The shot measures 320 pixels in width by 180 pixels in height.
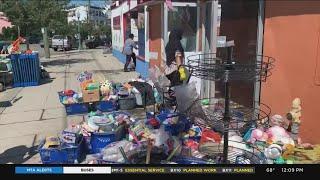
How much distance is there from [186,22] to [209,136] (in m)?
2.32

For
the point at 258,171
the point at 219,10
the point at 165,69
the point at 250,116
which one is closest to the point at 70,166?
the point at 258,171

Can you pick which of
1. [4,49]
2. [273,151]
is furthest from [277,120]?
[4,49]

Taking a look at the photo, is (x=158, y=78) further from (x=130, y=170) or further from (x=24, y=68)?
(x=130, y=170)

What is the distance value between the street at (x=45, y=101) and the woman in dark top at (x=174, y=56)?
0.42 metres

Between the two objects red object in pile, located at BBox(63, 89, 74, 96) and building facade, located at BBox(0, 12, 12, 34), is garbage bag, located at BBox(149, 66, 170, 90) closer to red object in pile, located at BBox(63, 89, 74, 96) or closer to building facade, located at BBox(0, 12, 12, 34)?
red object in pile, located at BBox(63, 89, 74, 96)

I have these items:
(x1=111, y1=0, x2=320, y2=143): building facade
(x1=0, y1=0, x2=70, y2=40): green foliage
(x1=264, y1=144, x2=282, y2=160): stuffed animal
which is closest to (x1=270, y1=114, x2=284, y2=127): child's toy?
(x1=111, y1=0, x2=320, y2=143): building facade

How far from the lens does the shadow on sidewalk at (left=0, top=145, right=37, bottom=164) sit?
5.16 feet

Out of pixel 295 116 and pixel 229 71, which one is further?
pixel 295 116

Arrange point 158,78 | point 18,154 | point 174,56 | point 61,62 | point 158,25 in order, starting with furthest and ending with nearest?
point 158,25
point 174,56
point 158,78
point 61,62
point 18,154

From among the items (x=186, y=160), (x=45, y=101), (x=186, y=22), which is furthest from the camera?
(x=186, y=22)

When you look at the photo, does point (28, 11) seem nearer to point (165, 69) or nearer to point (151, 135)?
point (151, 135)

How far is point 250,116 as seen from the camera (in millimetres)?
1589

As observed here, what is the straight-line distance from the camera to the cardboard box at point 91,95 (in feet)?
7.28

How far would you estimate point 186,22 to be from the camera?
3.92 metres
